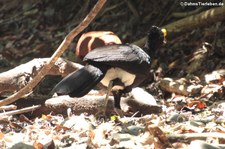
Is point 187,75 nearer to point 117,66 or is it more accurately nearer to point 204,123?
point 117,66

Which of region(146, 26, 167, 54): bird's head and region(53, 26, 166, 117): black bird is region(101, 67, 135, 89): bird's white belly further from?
region(146, 26, 167, 54): bird's head

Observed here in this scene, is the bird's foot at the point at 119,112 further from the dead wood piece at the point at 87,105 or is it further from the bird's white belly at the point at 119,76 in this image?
the bird's white belly at the point at 119,76

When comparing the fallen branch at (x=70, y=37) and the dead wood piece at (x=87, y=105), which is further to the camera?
the dead wood piece at (x=87, y=105)

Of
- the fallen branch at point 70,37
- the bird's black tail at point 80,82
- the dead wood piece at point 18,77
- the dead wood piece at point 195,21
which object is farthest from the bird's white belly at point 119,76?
the dead wood piece at point 195,21

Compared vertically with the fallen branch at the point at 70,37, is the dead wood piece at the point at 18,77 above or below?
above

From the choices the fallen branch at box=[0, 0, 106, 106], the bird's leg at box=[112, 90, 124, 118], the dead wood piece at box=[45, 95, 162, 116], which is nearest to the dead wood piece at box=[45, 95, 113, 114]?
the dead wood piece at box=[45, 95, 162, 116]

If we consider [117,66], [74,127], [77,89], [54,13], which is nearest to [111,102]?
[117,66]

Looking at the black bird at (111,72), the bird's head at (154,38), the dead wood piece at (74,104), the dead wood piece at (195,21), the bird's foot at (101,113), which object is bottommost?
the bird's foot at (101,113)
